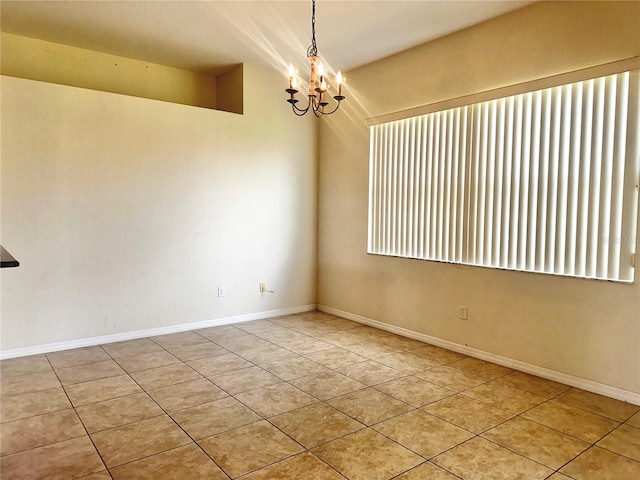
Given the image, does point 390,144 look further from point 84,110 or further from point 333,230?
point 84,110

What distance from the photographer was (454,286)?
410 centimetres

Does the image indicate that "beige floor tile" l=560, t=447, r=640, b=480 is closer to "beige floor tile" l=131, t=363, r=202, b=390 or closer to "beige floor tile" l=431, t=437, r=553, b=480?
"beige floor tile" l=431, t=437, r=553, b=480

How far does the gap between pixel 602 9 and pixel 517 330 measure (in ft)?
8.16

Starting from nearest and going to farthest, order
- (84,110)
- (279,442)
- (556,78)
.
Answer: (279,442)
(556,78)
(84,110)

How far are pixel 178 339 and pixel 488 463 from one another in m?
3.22

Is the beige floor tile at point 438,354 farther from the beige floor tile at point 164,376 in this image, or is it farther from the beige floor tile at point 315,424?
the beige floor tile at point 164,376

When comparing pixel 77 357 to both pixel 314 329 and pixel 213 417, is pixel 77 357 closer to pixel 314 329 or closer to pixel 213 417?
pixel 213 417

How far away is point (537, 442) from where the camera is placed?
2461 millimetres

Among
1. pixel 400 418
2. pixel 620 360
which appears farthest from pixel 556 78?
pixel 400 418

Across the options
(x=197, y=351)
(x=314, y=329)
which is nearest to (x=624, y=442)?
(x=314, y=329)

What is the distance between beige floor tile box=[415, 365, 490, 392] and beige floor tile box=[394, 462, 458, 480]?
3.53 feet

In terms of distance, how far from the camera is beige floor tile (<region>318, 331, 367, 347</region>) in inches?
172

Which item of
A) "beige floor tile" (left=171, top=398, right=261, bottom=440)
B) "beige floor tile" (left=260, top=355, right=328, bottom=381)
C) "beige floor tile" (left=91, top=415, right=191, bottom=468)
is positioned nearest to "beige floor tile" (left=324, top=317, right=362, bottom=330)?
"beige floor tile" (left=260, top=355, right=328, bottom=381)

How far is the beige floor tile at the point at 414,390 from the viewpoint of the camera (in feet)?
9.92
